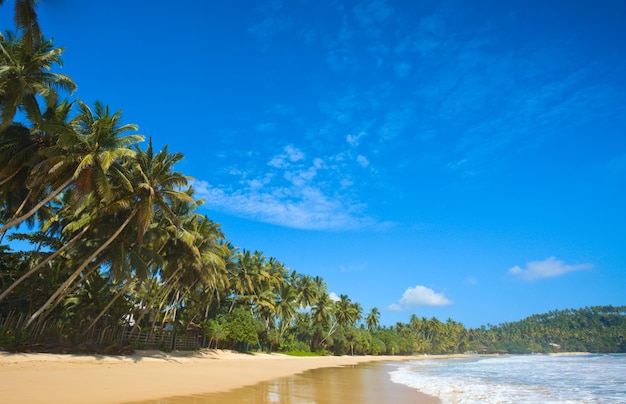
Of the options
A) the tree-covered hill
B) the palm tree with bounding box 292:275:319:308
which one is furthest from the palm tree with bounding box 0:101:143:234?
the tree-covered hill

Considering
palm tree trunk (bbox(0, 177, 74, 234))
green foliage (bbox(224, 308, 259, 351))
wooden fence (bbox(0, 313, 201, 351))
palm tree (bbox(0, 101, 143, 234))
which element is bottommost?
wooden fence (bbox(0, 313, 201, 351))

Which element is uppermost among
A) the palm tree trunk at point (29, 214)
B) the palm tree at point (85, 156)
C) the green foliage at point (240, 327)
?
the palm tree at point (85, 156)

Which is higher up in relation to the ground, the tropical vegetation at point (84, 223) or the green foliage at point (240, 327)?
the tropical vegetation at point (84, 223)

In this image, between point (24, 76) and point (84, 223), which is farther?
point (84, 223)

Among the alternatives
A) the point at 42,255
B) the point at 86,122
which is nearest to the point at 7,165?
the point at 86,122

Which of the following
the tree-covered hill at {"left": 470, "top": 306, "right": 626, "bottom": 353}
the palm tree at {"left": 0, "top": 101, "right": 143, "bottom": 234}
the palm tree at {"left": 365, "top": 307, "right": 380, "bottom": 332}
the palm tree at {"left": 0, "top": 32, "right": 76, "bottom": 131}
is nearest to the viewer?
the palm tree at {"left": 0, "top": 32, "right": 76, "bottom": 131}

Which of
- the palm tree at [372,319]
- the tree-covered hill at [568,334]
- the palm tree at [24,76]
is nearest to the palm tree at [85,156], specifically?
the palm tree at [24,76]

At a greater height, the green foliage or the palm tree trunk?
the palm tree trunk

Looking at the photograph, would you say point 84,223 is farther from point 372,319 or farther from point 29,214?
point 372,319

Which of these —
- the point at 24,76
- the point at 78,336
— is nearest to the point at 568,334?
the point at 78,336

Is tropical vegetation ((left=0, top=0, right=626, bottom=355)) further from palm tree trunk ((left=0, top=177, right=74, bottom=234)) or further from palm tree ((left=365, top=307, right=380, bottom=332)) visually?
palm tree ((left=365, top=307, right=380, bottom=332))

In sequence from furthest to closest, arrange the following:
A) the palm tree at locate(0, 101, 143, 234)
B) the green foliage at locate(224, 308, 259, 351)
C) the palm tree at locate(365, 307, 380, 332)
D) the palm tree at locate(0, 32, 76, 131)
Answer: the palm tree at locate(365, 307, 380, 332) < the green foliage at locate(224, 308, 259, 351) < the palm tree at locate(0, 101, 143, 234) < the palm tree at locate(0, 32, 76, 131)

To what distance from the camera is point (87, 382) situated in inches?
425

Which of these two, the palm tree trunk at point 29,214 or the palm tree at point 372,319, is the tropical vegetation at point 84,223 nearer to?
the palm tree trunk at point 29,214
